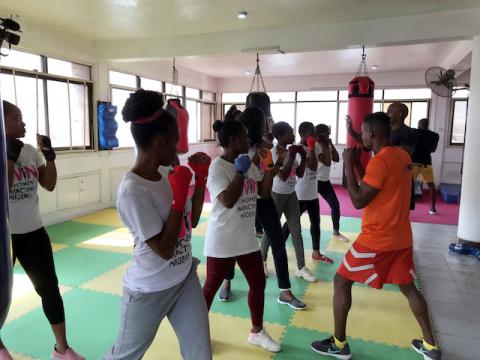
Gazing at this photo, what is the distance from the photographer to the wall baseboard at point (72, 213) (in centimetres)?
515

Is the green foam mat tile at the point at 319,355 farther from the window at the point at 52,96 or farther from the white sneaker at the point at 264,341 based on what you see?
the window at the point at 52,96

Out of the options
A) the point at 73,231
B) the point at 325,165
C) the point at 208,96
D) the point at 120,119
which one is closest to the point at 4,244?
the point at 325,165

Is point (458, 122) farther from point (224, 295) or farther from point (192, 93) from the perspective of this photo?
point (224, 295)

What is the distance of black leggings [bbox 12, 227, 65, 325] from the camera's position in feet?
6.22

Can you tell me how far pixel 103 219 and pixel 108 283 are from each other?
2488 mm

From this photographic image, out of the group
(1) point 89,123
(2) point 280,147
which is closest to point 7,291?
(2) point 280,147

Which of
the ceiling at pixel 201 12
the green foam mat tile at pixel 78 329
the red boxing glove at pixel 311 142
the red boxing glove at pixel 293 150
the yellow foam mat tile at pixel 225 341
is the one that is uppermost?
the ceiling at pixel 201 12

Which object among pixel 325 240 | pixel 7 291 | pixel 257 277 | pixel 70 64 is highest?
pixel 70 64

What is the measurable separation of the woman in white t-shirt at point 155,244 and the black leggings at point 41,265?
0.77m

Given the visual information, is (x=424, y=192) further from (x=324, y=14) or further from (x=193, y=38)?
(x=193, y=38)

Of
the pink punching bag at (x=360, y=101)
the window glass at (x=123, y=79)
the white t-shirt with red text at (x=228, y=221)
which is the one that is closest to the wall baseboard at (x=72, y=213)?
the window glass at (x=123, y=79)

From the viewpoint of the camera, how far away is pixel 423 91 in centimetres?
876

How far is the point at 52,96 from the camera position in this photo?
5.27m

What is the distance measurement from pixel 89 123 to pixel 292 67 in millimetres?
4471
